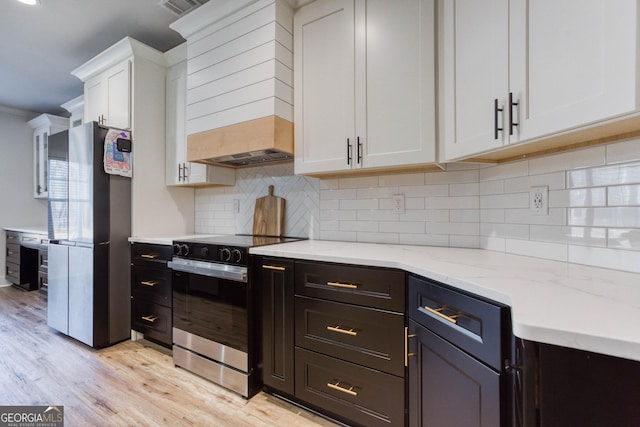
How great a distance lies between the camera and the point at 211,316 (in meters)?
1.91

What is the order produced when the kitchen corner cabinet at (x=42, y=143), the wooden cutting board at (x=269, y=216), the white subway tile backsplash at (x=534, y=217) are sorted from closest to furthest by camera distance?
the white subway tile backsplash at (x=534, y=217)
the wooden cutting board at (x=269, y=216)
the kitchen corner cabinet at (x=42, y=143)

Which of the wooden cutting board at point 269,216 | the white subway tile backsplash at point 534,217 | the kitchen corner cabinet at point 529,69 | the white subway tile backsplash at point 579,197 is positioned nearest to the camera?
the kitchen corner cabinet at point 529,69

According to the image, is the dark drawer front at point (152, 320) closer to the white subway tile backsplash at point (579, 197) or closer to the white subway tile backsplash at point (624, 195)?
the white subway tile backsplash at point (579, 197)

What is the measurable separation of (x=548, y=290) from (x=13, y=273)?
6342 millimetres

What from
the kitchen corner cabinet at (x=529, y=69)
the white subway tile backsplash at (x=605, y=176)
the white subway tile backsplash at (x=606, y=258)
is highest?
the kitchen corner cabinet at (x=529, y=69)

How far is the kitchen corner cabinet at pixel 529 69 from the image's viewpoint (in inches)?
31.7

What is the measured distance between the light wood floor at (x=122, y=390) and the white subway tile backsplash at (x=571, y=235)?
1452 millimetres

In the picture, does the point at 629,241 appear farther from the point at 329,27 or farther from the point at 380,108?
the point at 329,27

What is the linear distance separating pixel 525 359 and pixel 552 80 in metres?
0.91

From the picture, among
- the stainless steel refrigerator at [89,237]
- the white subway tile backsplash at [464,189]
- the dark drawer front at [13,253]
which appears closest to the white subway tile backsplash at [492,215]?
the white subway tile backsplash at [464,189]

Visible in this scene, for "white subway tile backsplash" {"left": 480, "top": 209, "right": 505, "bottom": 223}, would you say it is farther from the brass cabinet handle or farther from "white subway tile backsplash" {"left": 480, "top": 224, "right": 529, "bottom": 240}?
the brass cabinet handle

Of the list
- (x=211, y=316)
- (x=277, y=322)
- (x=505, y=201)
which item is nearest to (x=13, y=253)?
(x=211, y=316)

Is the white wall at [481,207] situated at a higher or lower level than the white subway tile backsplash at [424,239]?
higher

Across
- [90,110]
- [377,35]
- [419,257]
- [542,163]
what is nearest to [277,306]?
[419,257]
